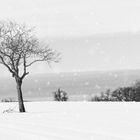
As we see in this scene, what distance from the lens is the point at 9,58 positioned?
31766 millimetres

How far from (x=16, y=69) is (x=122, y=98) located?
66690 millimetres
